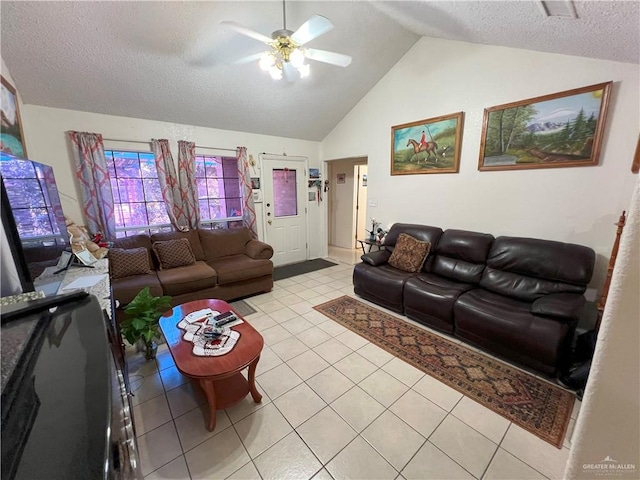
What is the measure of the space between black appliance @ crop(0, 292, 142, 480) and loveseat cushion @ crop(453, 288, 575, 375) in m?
2.42

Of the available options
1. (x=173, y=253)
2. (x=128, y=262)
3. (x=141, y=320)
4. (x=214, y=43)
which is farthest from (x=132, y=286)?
(x=214, y=43)

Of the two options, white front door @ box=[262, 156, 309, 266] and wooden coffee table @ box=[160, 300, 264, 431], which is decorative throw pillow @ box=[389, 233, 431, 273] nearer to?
wooden coffee table @ box=[160, 300, 264, 431]

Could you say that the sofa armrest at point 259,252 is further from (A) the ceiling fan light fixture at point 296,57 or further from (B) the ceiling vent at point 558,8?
(B) the ceiling vent at point 558,8

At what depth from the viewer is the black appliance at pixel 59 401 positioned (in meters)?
0.46

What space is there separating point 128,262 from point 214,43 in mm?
2414

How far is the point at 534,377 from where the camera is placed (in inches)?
78.1

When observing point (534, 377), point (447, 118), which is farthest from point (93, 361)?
point (447, 118)

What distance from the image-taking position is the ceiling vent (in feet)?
4.92

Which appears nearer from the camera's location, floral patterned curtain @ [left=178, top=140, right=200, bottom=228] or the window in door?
floral patterned curtain @ [left=178, top=140, right=200, bottom=228]

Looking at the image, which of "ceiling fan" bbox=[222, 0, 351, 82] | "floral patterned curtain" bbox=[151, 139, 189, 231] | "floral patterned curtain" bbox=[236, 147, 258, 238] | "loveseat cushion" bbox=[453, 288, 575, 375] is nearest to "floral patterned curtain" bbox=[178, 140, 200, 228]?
"floral patterned curtain" bbox=[151, 139, 189, 231]

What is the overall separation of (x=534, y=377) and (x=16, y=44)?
4.81m

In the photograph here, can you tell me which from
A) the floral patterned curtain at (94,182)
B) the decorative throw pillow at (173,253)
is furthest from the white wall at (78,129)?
the decorative throw pillow at (173,253)

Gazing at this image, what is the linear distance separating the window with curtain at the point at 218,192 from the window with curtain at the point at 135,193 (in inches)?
21.9

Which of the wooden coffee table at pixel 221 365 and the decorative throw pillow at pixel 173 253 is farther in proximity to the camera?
the decorative throw pillow at pixel 173 253
